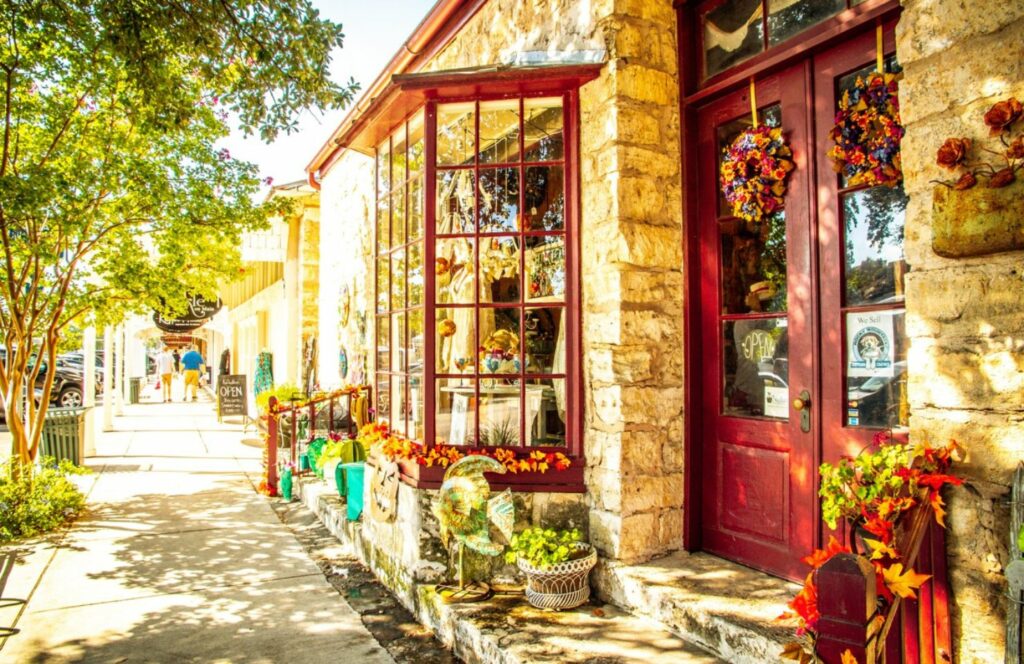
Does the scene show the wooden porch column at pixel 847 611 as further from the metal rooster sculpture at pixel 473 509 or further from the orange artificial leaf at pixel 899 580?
the metal rooster sculpture at pixel 473 509

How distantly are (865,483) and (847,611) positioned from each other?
29.0 inches

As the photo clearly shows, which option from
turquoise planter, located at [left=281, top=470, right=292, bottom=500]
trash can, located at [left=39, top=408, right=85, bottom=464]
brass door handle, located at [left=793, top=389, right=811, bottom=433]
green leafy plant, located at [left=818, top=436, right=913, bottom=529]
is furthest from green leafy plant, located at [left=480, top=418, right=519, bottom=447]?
trash can, located at [left=39, top=408, right=85, bottom=464]

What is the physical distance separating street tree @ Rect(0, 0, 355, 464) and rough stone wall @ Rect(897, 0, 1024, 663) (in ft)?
10.5

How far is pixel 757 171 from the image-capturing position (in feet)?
10.6

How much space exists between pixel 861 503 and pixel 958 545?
0.31 meters

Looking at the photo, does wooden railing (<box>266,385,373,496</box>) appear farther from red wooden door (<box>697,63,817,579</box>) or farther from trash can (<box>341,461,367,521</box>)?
red wooden door (<box>697,63,817,579</box>)

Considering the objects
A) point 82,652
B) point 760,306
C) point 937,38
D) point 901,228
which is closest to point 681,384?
point 760,306

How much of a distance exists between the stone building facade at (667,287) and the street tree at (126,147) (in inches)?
31.0

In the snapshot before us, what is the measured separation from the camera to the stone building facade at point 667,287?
211 centimetres

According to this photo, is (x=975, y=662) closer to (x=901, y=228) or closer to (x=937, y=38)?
(x=901, y=228)

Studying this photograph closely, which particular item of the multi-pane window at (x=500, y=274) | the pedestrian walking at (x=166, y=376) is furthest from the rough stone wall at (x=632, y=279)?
the pedestrian walking at (x=166, y=376)

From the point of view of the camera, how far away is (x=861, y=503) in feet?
7.33

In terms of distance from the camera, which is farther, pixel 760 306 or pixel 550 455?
pixel 550 455

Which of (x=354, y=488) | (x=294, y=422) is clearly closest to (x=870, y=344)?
(x=354, y=488)
